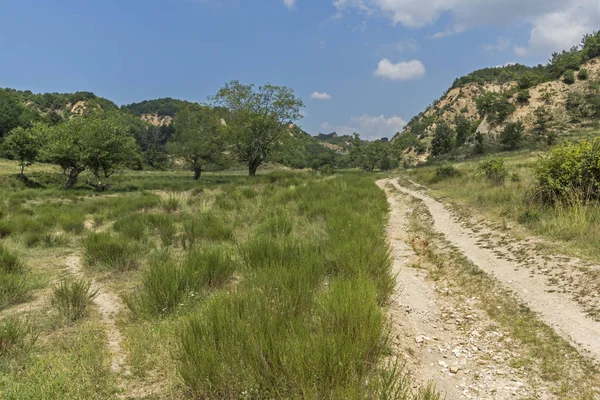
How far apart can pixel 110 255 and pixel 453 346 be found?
638 cm

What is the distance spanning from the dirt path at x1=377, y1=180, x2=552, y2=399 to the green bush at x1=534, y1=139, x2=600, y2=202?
17.4 feet

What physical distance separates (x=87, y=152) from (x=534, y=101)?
86.0 meters

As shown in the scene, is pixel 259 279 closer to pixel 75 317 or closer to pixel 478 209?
pixel 75 317

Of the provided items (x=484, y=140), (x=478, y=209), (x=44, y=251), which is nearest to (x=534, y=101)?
(x=484, y=140)

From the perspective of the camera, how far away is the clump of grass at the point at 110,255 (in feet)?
18.9

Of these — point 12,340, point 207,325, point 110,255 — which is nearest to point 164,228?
point 110,255

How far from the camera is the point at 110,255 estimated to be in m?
6.00

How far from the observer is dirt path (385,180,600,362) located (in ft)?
10.5

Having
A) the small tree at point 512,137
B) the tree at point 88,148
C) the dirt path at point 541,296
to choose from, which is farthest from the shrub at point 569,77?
the tree at point 88,148

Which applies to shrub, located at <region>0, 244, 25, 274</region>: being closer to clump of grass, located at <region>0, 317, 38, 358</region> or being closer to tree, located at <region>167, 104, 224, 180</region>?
clump of grass, located at <region>0, 317, 38, 358</region>

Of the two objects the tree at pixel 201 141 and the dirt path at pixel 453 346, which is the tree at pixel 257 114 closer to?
the tree at pixel 201 141

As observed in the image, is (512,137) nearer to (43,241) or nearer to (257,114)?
(257,114)

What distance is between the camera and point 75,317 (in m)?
3.77

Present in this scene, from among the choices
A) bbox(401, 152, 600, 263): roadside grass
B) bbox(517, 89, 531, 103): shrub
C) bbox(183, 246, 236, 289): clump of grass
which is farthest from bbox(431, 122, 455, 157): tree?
bbox(183, 246, 236, 289): clump of grass
